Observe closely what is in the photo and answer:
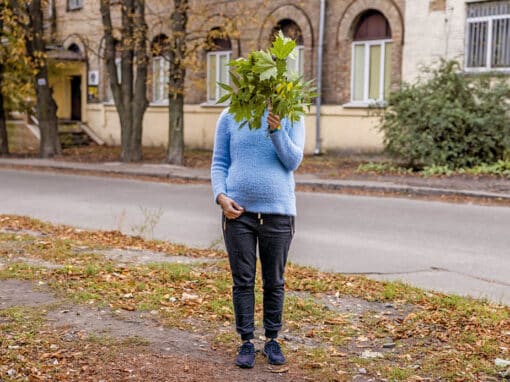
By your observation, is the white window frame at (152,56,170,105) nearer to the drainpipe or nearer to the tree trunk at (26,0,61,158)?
the tree trunk at (26,0,61,158)

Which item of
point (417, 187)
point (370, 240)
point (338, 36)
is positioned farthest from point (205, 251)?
point (338, 36)

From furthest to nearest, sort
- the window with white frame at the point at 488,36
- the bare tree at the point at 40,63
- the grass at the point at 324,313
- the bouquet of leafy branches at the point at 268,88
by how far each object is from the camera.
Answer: the bare tree at the point at 40,63 < the window with white frame at the point at 488,36 < the grass at the point at 324,313 < the bouquet of leafy branches at the point at 268,88

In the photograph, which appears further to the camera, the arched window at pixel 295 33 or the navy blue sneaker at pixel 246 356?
the arched window at pixel 295 33

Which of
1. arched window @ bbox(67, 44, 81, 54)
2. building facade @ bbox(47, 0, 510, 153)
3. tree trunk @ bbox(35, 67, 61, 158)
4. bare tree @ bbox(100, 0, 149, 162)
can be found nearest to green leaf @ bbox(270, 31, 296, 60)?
building facade @ bbox(47, 0, 510, 153)

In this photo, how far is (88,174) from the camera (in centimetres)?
2170

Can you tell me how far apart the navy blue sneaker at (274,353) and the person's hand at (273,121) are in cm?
137

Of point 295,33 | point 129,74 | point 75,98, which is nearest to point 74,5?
point 75,98

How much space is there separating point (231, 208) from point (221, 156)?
396mm

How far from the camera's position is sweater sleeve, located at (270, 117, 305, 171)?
475 centimetres

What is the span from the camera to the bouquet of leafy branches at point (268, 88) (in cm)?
466

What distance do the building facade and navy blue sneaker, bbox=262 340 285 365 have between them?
41.7 feet

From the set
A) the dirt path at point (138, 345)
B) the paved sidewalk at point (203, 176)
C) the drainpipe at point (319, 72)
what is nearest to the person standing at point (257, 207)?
the dirt path at point (138, 345)

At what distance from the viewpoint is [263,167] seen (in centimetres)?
487

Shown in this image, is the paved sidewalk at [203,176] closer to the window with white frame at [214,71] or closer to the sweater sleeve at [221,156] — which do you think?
the window with white frame at [214,71]
